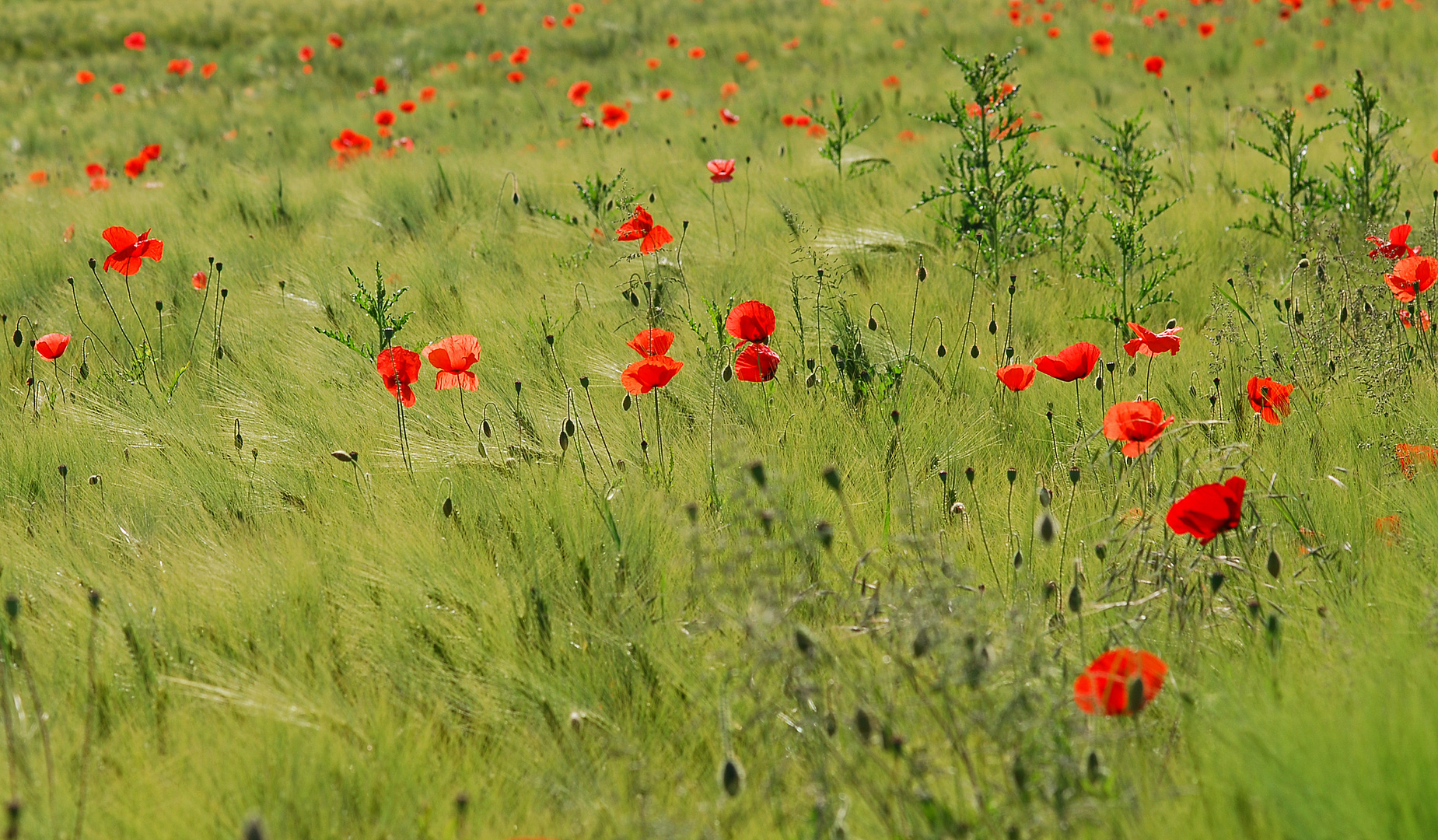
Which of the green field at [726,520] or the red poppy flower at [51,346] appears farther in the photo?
the red poppy flower at [51,346]

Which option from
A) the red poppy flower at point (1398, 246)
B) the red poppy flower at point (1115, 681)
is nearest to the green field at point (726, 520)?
the red poppy flower at point (1115, 681)

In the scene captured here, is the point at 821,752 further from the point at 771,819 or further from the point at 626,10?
the point at 626,10

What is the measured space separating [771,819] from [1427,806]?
2.05 ft

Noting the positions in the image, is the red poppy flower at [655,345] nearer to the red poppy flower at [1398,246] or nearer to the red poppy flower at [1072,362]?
the red poppy flower at [1072,362]

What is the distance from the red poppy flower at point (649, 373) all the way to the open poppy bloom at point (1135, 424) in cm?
69

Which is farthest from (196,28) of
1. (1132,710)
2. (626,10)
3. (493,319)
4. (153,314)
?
(1132,710)

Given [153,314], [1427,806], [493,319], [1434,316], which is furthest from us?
[153,314]

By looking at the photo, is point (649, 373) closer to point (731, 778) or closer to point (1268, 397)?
point (731, 778)

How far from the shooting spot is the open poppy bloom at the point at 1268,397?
173cm

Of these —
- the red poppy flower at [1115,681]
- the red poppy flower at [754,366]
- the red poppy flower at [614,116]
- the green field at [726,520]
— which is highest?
the red poppy flower at [614,116]

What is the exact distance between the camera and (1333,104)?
18.2 ft

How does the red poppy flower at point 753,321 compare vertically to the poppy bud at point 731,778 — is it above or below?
above

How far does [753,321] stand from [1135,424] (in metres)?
0.75

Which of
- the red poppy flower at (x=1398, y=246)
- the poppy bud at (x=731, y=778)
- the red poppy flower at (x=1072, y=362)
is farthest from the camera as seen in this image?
the red poppy flower at (x=1398, y=246)
